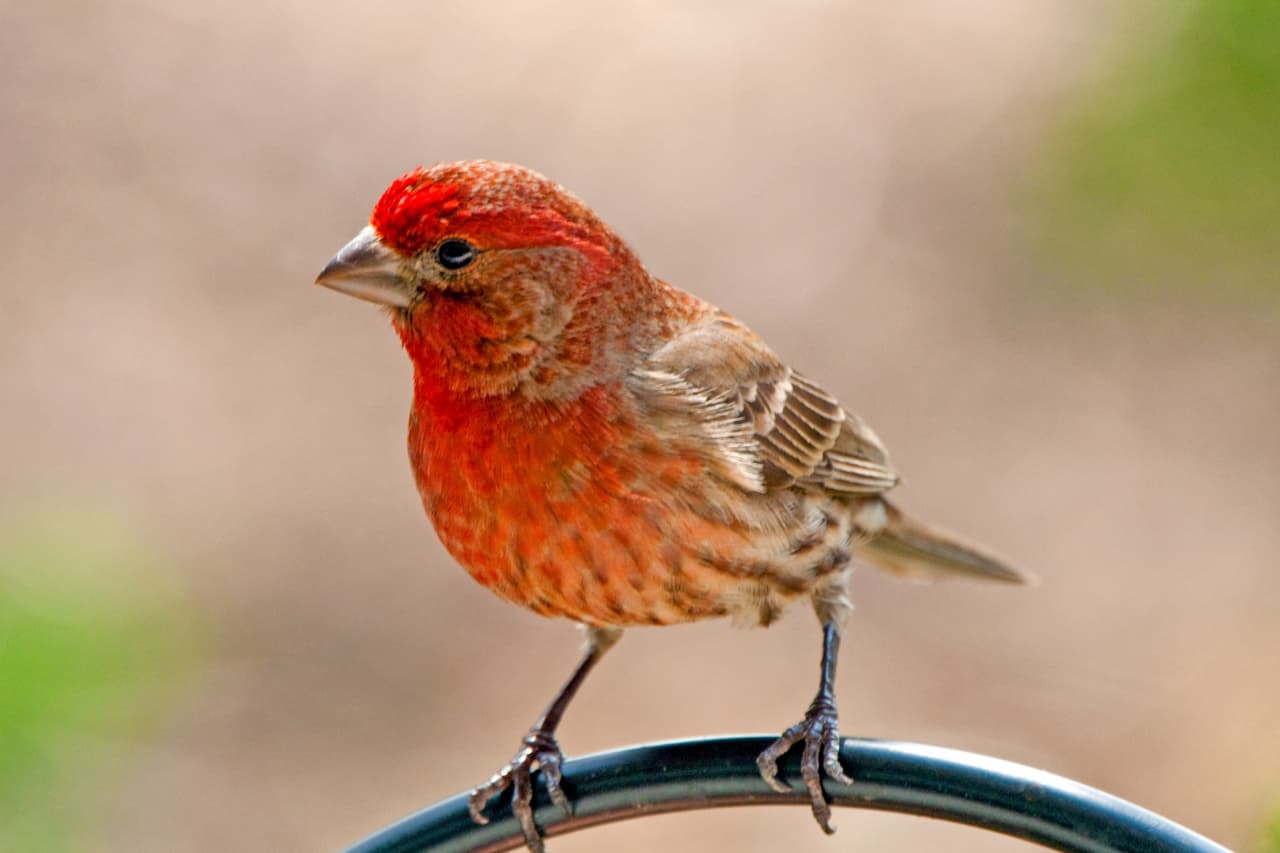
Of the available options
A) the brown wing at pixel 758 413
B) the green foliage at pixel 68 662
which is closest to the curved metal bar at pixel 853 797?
the brown wing at pixel 758 413

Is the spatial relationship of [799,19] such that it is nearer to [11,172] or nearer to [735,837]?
[11,172]

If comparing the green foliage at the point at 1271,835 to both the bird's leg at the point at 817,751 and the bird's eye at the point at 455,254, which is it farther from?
the bird's eye at the point at 455,254

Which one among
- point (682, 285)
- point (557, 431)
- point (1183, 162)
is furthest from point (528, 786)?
point (682, 285)

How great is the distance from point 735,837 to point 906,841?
58 centimetres

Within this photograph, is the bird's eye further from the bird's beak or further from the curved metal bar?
the curved metal bar

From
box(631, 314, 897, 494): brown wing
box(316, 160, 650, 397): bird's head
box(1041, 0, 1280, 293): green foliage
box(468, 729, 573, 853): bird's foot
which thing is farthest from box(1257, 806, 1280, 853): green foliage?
box(1041, 0, 1280, 293): green foliage

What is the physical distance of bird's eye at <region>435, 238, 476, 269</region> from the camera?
3.45 m

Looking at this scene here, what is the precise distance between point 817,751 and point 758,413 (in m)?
0.99

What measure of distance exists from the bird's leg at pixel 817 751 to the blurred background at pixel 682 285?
2.38 meters

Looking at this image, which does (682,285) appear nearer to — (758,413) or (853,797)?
(758,413)

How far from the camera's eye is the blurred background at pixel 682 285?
242 inches

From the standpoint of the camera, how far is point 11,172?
8.45 m

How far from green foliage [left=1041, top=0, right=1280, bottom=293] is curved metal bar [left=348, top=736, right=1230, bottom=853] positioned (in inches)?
118

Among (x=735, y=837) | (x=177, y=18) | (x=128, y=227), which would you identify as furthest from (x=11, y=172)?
(x=735, y=837)
